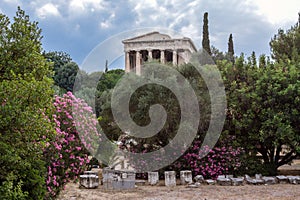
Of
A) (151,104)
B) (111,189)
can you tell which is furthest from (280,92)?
(111,189)

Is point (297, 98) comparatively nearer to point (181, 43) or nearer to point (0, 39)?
point (0, 39)

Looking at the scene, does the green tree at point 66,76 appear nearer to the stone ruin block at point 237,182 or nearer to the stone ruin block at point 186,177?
the stone ruin block at point 186,177

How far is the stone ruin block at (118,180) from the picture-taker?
990cm

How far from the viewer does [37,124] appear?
4844 millimetres

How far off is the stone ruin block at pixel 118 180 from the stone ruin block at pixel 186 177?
170 centimetres

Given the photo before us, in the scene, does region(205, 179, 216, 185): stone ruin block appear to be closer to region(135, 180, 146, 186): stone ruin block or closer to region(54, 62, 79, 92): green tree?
region(135, 180, 146, 186): stone ruin block

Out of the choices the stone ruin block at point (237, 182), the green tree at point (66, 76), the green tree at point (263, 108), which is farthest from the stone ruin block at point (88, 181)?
the green tree at point (66, 76)

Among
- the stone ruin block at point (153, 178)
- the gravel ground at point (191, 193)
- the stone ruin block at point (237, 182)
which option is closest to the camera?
the gravel ground at point (191, 193)

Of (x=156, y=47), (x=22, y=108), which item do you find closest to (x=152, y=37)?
(x=156, y=47)

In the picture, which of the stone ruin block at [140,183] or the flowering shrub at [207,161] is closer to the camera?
the stone ruin block at [140,183]

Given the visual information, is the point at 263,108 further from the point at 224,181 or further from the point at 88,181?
the point at 88,181

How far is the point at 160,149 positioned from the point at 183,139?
1.03m

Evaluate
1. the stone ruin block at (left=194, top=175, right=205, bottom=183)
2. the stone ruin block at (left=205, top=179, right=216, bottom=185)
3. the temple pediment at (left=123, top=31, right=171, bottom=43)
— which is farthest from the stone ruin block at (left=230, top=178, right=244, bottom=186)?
the temple pediment at (left=123, top=31, right=171, bottom=43)

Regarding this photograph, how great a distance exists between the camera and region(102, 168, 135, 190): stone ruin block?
32.5ft
